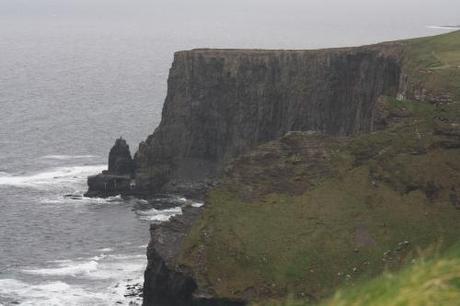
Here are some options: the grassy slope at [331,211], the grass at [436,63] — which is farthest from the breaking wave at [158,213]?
the grassy slope at [331,211]

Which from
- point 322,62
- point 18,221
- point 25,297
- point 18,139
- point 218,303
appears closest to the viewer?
point 218,303

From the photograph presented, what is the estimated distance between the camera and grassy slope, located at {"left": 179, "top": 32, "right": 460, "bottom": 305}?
46.7 m

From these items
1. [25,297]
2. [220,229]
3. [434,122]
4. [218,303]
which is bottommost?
[25,297]

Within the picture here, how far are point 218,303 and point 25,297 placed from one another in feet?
77.1

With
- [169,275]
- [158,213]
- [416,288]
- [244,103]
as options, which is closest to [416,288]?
[416,288]

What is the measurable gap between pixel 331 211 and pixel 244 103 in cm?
5721

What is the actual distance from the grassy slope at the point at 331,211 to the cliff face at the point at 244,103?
37.9 m

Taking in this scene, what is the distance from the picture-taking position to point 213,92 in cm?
10888

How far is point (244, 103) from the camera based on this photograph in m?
108

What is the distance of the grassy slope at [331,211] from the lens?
46.7m

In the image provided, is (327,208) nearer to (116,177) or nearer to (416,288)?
(416,288)

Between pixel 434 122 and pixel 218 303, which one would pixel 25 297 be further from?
pixel 434 122

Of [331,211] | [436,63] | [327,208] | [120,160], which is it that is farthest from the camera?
[120,160]

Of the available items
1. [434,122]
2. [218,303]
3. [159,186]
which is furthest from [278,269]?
[159,186]
